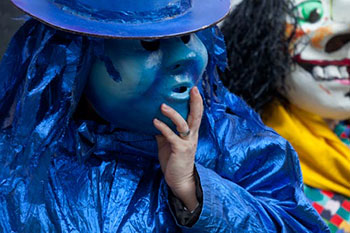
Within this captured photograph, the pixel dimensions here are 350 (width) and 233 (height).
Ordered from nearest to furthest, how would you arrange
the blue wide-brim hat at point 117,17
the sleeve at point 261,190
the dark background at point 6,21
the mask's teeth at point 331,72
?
1. the blue wide-brim hat at point 117,17
2. the sleeve at point 261,190
3. the dark background at point 6,21
4. the mask's teeth at point 331,72

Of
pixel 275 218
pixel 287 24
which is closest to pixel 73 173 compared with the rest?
pixel 275 218

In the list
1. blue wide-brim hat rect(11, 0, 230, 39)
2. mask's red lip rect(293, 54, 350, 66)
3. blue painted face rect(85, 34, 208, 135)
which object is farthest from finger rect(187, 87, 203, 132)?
mask's red lip rect(293, 54, 350, 66)

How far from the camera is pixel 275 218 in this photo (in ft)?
3.84

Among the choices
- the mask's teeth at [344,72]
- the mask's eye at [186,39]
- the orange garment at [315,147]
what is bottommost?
the orange garment at [315,147]

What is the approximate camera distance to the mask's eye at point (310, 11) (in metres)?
1.66

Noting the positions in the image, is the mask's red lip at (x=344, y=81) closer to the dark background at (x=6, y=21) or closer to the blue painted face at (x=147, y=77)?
the blue painted face at (x=147, y=77)

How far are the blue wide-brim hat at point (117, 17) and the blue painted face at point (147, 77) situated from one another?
4cm

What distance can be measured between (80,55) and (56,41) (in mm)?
51

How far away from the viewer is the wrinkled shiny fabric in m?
1.05

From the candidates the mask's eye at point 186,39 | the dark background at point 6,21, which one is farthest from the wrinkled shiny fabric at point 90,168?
the dark background at point 6,21

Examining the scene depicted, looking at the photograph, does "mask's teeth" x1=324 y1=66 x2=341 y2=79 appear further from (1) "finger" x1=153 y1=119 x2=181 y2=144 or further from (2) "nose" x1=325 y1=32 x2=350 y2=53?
(1) "finger" x1=153 y1=119 x2=181 y2=144

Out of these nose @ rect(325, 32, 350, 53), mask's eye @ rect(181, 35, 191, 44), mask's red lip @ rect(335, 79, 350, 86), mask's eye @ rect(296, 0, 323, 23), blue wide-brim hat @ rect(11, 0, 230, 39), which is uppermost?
blue wide-brim hat @ rect(11, 0, 230, 39)

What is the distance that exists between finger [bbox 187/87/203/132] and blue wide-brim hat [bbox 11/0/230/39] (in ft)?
0.40

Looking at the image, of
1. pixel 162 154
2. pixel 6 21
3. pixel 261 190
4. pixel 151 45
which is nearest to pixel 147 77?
pixel 151 45
